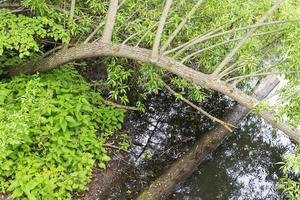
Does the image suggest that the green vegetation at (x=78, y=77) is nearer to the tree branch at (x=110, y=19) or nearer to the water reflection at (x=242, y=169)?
the tree branch at (x=110, y=19)

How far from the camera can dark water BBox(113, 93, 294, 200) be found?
26.7 feet

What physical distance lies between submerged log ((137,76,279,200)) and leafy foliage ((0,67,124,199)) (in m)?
1.14

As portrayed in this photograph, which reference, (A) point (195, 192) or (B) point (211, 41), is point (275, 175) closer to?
(A) point (195, 192)

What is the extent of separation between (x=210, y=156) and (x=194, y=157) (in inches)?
37.4

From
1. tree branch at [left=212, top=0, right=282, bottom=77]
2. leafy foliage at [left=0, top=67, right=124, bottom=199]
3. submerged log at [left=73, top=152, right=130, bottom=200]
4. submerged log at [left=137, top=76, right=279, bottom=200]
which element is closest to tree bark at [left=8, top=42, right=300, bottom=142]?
tree branch at [left=212, top=0, right=282, bottom=77]

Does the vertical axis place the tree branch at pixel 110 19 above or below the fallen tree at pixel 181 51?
above

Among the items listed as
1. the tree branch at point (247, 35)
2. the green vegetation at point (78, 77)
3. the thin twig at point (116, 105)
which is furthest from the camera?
the thin twig at point (116, 105)

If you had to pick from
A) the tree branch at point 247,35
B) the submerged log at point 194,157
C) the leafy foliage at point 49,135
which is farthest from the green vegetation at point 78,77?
the submerged log at point 194,157

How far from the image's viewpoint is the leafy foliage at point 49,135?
5.86 m

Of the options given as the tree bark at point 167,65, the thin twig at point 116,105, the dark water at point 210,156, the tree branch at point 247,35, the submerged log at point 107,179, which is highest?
the tree branch at point 247,35

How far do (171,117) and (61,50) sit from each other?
380 cm

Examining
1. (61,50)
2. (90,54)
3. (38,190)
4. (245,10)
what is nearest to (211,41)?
(245,10)

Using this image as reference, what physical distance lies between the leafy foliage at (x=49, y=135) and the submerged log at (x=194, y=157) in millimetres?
1135

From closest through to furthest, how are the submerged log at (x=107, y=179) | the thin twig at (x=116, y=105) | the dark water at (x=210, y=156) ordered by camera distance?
the submerged log at (x=107, y=179) → the dark water at (x=210, y=156) → the thin twig at (x=116, y=105)
